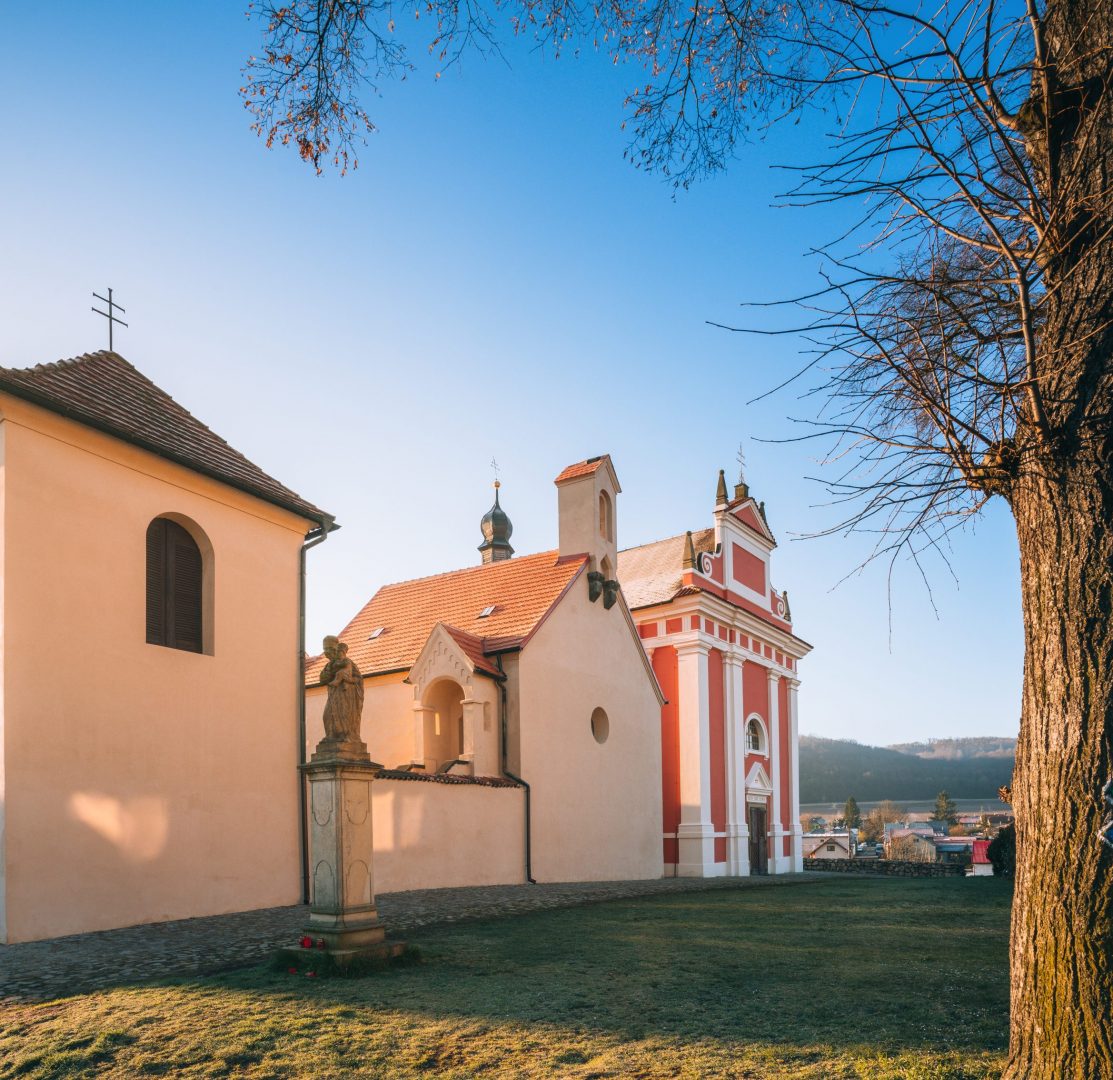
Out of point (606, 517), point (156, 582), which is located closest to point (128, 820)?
point (156, 582)

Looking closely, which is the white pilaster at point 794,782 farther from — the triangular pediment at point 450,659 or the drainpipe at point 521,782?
the triangular pediment at point 450,659

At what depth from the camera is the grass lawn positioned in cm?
543

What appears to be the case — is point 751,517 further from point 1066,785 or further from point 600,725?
point 1066,785

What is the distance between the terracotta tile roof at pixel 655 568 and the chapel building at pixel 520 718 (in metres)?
4.04

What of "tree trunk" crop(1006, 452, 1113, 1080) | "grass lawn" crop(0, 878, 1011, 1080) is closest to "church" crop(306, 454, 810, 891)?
"grass lawn" crop(0, 878, 1011, 1080)

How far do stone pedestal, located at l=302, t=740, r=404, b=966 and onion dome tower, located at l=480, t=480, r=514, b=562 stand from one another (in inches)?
979

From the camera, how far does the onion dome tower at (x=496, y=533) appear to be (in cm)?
3434

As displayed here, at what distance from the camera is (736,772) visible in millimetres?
28297

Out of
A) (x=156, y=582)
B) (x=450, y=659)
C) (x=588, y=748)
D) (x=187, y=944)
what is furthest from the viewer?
(x=588, y=748)

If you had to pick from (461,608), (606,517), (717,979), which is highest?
(606,517)

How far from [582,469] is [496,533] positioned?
38.9ft

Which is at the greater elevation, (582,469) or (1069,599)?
(582,469)

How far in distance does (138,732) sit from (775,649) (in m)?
24.3

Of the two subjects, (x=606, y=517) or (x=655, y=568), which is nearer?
(x=606, y=517)
